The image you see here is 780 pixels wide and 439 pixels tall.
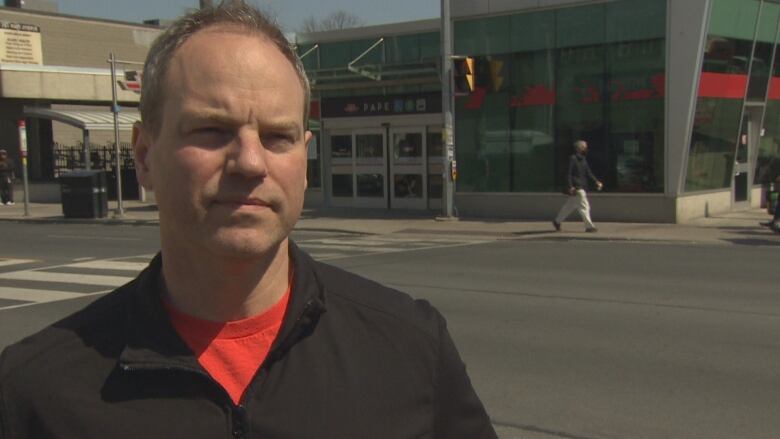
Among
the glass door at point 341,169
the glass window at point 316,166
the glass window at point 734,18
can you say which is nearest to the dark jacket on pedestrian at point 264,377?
the glass window at point 734,18

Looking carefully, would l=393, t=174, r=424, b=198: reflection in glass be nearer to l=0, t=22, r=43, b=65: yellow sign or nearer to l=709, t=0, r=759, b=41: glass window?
l=709, t=0, r=759, b=41: glass window

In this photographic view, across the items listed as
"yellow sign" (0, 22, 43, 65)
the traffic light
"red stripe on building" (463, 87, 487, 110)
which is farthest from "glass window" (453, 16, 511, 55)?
"yellow sign" (0, 22, 43, 65)

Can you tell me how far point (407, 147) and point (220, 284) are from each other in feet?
70.8

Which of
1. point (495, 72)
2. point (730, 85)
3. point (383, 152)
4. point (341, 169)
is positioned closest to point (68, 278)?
point (495, 72)

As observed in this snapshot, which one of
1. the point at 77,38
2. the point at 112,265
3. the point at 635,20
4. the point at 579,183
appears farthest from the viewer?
the point at 77,38

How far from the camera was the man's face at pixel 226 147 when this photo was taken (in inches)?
65.1

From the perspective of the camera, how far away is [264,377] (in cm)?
169

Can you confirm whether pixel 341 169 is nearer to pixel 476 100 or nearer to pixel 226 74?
pixel 476 100

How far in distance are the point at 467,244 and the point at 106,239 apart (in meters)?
7.74

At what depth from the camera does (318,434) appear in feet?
5.41

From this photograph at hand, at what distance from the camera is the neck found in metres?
1.74

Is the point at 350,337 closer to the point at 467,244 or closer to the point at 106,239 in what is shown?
the point at 467,244

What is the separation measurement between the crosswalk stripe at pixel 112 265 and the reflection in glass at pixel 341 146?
11.4 metres

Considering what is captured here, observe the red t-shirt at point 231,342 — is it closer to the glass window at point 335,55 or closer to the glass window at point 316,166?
the glass window at point 335,55
